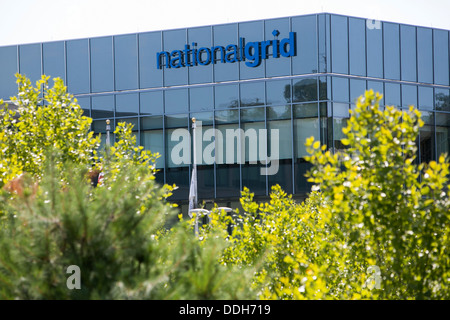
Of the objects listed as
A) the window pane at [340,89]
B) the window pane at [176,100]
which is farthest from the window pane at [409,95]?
the window pane at [176,100]

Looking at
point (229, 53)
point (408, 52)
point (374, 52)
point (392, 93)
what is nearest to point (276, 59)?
point (229, 53)

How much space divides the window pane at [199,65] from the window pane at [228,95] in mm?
727

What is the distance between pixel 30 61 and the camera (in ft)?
118

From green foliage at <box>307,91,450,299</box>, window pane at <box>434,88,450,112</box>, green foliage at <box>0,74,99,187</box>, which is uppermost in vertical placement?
window pane at <box>434,88,450,112</box>

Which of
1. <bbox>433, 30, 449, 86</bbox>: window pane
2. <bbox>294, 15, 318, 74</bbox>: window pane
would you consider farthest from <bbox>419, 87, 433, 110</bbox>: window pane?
<bbox>294, 15, 318, 74</bbox>: window pane

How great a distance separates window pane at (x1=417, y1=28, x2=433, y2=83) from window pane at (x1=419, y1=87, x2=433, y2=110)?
0.42 metres

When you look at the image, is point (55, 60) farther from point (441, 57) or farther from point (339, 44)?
point (441, 57)

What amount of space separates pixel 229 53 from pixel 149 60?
4062 mm

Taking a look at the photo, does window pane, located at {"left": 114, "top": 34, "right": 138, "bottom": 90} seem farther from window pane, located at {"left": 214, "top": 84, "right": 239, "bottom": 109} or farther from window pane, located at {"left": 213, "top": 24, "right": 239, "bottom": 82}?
window pane, located at {"left": 214, "top": 84, "right": 239, "bottom": 109}

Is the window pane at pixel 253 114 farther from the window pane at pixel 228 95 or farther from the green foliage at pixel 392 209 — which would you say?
the green foliage at pixel 392 209

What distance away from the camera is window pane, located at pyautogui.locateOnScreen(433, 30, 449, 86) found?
1350 inches

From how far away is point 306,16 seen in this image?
31547 mm
